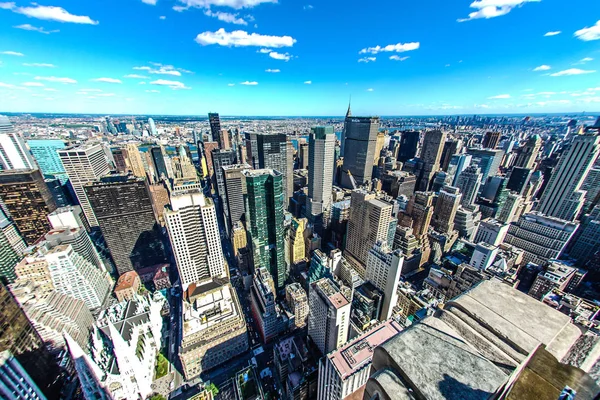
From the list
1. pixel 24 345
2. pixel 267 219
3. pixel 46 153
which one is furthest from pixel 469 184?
pixel 46 153

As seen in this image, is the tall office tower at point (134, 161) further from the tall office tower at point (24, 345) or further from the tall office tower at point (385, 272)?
the tall office tower at point (385, 272)

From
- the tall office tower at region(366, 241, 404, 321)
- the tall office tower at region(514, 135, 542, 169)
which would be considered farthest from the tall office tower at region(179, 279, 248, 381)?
the tall office tower at region(514, 135, 542, 169)

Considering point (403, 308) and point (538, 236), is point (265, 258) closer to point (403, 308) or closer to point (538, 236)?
point (403, 308)

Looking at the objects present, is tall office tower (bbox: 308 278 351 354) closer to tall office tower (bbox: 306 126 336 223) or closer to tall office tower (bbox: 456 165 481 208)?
tall office tower (bbox: 306 126 336 223)

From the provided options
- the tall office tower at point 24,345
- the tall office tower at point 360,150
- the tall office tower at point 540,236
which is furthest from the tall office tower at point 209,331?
the tall office tower at point 360,150

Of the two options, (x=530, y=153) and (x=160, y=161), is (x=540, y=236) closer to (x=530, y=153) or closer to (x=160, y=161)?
(x=530, y=153)

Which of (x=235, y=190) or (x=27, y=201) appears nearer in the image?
(x=27, y=201)
